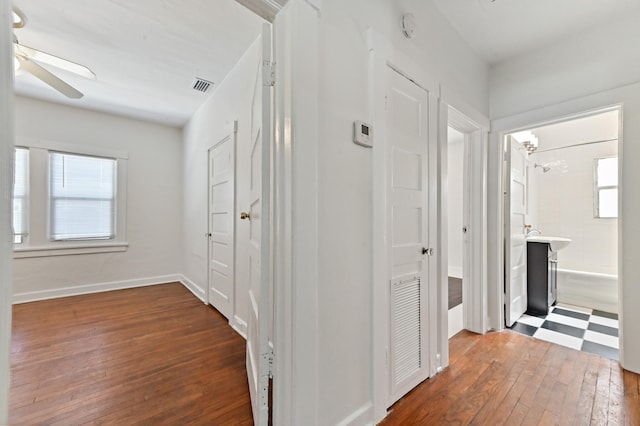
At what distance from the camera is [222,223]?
120 inches

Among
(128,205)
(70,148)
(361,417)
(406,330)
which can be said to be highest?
(70,148)

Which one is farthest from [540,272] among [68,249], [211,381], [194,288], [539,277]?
[68,249]

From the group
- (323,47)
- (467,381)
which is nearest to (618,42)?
(323,47)

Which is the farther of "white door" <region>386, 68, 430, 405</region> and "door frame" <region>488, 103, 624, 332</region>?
"door frame" <region>488, 103, 624, 332</region>

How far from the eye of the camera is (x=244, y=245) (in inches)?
97.0

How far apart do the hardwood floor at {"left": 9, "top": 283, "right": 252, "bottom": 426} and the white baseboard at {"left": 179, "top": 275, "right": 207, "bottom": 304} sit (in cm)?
29

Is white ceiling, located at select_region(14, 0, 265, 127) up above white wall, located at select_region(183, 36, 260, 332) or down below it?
above

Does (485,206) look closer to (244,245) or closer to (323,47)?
(323,47)

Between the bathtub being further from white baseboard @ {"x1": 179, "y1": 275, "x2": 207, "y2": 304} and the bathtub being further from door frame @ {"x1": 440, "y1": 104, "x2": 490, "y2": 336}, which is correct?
white baseboard @ {"x1": 179, "y1": 275, "x2": 207, "y2": 304}

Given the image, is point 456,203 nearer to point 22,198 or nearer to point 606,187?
point 606,187

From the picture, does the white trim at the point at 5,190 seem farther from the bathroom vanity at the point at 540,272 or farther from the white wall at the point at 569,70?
the bathroom vanity at the point at 540,272

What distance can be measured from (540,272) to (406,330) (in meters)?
2.43

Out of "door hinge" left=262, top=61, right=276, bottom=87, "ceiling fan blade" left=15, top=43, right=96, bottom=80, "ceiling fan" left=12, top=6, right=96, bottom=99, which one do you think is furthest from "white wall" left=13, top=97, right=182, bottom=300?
"door hinge" left=262, top=61, right=276, bottom=87

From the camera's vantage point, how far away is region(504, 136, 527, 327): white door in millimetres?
2641
